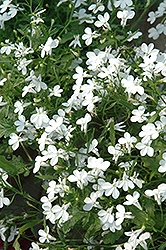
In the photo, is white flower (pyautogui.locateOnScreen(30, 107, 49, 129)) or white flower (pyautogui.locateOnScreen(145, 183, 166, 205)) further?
white flower (pyautogui.locateOnScreen(30, 107, 49, 129))

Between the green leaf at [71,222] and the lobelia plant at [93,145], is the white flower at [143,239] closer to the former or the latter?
the lobelia plant at [93,145]

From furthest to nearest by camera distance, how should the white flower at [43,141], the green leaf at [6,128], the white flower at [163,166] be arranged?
the green leaf at [6,128] → the white flower at [43,141] → the white flower at [163,166]

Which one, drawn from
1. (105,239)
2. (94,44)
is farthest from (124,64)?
(105,239)

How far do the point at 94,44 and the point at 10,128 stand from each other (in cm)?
44

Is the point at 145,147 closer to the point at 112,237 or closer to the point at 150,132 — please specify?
the point at 150,132

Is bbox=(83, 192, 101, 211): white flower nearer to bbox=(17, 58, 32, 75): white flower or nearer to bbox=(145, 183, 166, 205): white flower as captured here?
bbox=(145, 183, 166, 205): white flower

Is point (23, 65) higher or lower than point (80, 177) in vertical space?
higher

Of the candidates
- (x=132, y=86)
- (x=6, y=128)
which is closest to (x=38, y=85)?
(x=6, y=128)

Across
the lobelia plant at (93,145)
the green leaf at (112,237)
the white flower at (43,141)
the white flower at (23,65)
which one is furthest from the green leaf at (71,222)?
the white flower at (23,65)

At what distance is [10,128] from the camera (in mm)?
945

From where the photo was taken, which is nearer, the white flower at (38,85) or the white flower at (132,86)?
the white flower at (132,86)

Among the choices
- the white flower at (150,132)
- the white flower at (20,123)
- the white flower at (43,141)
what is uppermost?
the white flower at (20,123)

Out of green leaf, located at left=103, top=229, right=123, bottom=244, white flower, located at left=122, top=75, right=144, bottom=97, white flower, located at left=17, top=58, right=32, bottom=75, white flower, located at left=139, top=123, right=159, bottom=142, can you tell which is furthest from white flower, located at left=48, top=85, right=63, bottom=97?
green leaf, located at left=103, top=229, right=123, bottom=244

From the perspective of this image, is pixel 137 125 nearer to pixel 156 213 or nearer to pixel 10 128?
pixel 156 213
